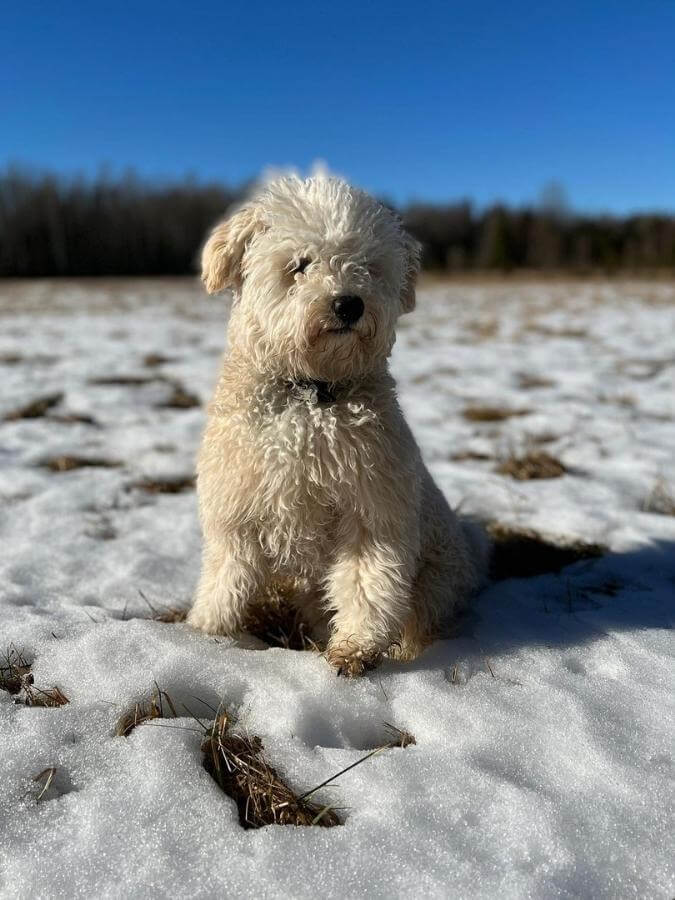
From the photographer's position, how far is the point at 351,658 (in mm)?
2787

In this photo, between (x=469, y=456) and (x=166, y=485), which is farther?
(x=469, y=456)

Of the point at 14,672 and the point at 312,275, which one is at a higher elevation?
the point at 312,275

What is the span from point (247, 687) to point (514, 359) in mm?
8961

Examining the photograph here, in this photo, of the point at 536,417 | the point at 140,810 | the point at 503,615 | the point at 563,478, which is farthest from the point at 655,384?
the point at 140,810

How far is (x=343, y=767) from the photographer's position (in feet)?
7.48

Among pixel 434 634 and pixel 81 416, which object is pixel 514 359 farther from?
pixel 434 634

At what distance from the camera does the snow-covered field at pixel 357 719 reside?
189 cm

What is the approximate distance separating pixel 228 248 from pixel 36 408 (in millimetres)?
5058

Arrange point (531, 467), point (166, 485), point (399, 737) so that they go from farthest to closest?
point (531, 467), point (166, 485), point (399, 737)

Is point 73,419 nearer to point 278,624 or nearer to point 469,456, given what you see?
point 469,456

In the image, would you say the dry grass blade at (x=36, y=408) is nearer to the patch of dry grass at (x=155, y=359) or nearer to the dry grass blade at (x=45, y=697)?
the patch of dry grass at (x=155, y=359)

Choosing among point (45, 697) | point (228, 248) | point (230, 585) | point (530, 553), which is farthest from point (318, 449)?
point (530, 553)

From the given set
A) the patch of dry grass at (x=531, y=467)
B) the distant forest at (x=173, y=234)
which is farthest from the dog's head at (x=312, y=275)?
the distant forest at (x=173, y=234)

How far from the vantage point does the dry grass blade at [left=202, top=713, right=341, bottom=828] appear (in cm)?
211
